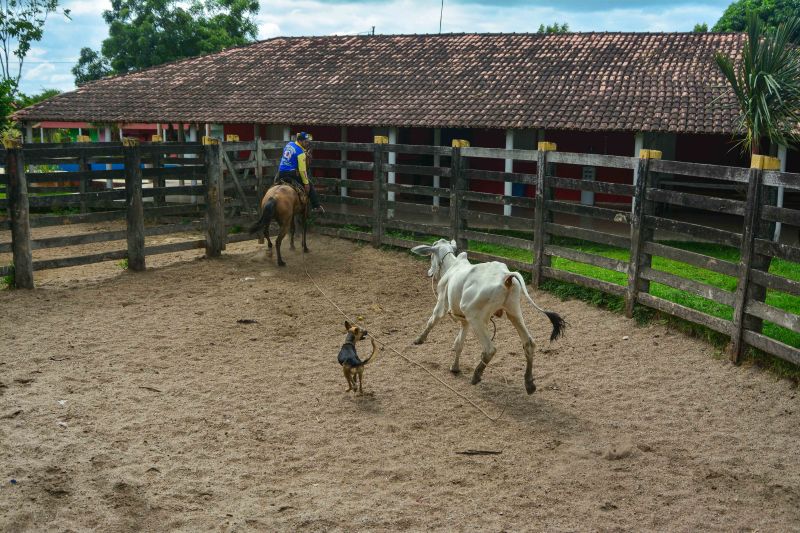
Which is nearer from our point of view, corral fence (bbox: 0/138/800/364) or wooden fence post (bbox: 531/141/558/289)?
corral fence (bbox: 0/138/800/364)

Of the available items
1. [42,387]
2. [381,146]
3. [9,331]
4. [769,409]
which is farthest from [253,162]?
[769,409]

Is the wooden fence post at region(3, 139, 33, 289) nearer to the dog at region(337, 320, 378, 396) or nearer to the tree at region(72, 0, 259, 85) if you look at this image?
the dog at region(337, 320, 378, 396)

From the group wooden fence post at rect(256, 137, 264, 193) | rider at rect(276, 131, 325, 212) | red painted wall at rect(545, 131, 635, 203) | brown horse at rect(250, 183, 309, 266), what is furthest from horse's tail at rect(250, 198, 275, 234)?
A: red painted wall at rect(545, 131, 635, 203)

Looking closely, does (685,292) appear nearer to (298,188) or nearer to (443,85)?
(298,188)

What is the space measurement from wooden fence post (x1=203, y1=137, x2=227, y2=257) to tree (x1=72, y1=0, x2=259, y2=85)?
31471mm

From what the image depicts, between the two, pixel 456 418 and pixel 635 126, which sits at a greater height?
pixel 635 126

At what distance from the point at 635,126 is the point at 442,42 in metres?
8.43

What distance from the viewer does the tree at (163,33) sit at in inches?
1705

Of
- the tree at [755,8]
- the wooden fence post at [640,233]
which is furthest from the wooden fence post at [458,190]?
the tree at [755,8]

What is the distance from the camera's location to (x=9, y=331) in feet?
29.1

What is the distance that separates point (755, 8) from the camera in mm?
36219

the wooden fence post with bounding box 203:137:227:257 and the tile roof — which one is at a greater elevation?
the tile roof

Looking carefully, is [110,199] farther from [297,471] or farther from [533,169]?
[533,169]

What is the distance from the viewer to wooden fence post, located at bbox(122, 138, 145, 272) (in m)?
11.7
